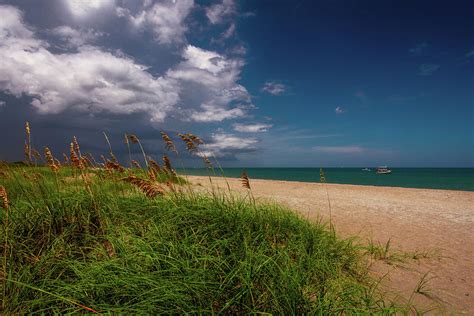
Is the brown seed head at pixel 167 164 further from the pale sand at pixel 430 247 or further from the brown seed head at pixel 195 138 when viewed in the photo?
the pale sand at pixel 430 247

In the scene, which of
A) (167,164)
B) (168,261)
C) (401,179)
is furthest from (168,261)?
(401,179)

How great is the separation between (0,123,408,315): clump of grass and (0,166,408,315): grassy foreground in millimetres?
13

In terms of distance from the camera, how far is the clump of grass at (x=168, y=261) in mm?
2160

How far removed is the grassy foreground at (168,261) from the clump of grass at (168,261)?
0.5 inches

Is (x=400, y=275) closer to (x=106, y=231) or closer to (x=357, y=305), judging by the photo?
(x=357, y=305)

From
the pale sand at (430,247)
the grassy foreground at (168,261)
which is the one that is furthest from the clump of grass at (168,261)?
the pale sand at (430,247)

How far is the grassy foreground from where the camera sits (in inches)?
85.0

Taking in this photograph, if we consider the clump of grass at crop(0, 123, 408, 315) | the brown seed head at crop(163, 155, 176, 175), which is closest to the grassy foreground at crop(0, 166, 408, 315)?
the clump of grass at crop(0, 123, 408, 315)

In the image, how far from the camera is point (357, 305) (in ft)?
7.93

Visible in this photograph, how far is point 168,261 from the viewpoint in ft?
8.32

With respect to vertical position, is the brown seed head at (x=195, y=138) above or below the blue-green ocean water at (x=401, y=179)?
above

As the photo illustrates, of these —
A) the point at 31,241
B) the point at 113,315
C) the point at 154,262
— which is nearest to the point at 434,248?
the point at 154,262

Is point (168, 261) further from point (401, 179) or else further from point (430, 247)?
point (401, 179)

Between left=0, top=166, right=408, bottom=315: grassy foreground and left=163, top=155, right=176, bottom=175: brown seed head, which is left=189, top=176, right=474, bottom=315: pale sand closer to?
left=0, top=166, right=408, bottom=315: grassy foreground
